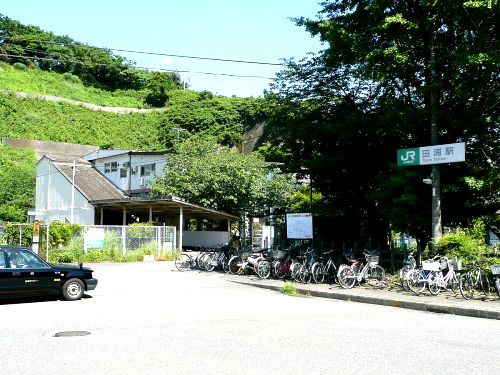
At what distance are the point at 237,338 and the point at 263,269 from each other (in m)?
10.9

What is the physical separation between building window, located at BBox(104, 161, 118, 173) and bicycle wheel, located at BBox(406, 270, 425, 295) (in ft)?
120

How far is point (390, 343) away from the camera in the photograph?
7691 mm

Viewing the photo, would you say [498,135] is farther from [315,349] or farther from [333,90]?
[315,349]

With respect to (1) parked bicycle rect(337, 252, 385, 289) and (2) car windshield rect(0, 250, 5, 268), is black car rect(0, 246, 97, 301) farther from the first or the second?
(1) parked bicycle rect(337, 252, 385, 289)

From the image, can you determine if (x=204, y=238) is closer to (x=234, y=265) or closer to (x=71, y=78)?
(x=234, y=265)

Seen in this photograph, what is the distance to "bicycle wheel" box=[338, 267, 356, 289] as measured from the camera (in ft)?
50.5

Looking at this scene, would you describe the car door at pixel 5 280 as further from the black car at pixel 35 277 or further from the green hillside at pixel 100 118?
the green hillside at pixel 100 118

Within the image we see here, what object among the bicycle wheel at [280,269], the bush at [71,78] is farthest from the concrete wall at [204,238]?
the bush at [71,78]

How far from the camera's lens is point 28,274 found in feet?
41.4

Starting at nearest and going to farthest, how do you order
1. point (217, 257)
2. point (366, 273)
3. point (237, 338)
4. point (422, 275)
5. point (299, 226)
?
point (237, 338), point (422, 275), point (366, 273), point (299, 226), point (217, 257)

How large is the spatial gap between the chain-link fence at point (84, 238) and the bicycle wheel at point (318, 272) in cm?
1274

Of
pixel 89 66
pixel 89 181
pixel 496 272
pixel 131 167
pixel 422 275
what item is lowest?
pixel 422 275

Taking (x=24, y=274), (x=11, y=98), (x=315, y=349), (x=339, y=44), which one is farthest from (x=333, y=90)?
(x=11, y=98)

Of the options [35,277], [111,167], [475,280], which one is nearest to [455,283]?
[475,280]
